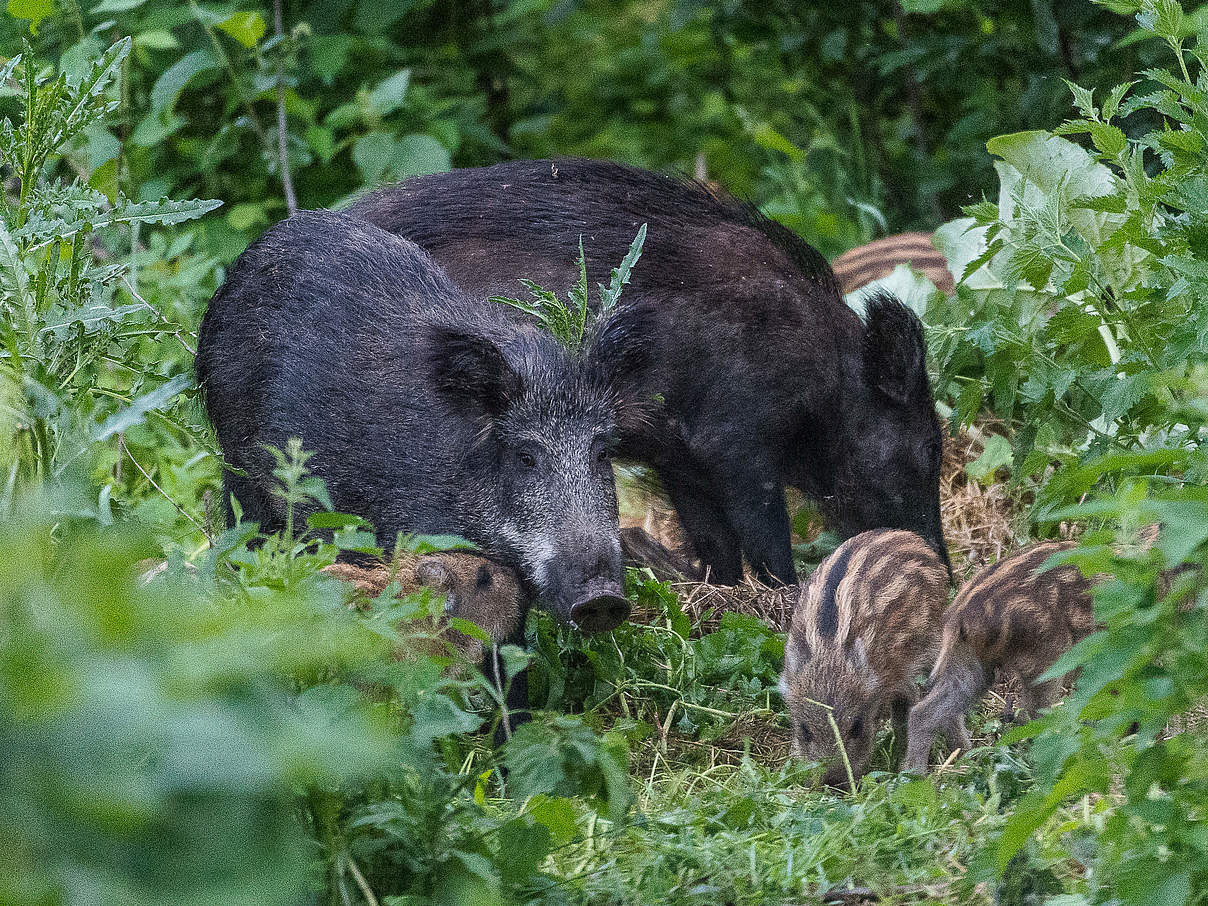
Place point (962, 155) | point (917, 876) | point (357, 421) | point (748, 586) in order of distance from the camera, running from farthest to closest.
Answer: point (962, 155)
point (748, 586)
point (357, 421)
point (917, 876)

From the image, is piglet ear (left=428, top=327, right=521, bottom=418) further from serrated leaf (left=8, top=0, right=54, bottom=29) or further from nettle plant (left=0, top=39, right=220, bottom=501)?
serrated leaf (left=8, top=0, right=54, bottom=29)

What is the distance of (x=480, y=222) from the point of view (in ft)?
15.0

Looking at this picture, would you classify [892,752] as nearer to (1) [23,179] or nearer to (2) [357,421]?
(2) [357,421]

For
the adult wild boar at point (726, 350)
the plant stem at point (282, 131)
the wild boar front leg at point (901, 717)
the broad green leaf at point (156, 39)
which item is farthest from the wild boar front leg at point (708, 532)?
the broad green leaf at point (156, 39)

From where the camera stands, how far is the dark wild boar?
3266 mm

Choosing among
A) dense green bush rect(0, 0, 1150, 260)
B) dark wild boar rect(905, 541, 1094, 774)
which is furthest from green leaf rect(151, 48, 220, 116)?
dark wild boar rect(905, 541, 1094, 774)

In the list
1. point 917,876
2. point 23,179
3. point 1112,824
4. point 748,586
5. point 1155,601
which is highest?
point 23,179

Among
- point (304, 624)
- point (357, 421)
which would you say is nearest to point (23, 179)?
point (357, 421)

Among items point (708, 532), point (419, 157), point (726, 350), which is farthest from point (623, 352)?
point (419, 157)

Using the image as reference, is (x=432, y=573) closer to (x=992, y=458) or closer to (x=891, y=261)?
(x=992, y=458)

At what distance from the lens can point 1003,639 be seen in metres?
3.27

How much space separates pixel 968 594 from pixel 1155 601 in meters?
1.41

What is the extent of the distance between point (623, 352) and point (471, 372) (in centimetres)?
49

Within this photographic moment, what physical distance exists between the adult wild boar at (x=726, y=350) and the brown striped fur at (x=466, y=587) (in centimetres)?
95
